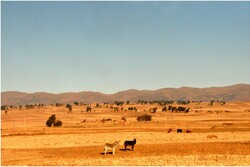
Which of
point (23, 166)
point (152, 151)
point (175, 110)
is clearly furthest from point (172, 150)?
point (175, 110)

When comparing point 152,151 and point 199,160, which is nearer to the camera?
point 199,160

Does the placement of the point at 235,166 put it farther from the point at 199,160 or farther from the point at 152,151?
the point at 152,151

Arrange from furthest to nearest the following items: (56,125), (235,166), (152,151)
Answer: (56,125), (152,151), (235,166)

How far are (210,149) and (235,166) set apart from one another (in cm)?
1103

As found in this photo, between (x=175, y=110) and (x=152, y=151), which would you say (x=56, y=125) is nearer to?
(x=152, y=151)

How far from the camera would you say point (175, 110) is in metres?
151

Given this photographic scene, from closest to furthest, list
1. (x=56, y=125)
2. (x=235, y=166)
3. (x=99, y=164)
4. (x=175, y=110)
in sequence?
(x=235, y=166), (x=99, y=164), (x=56, y=125), (x=175, y=110)

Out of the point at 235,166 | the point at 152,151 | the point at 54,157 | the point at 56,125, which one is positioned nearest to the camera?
the point at 235,166

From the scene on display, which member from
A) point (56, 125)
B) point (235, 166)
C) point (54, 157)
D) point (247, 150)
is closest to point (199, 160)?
point (235, 166)

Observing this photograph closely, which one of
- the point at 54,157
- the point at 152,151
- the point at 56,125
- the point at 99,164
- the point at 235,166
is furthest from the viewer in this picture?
the point at 56,125

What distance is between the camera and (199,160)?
2788cm

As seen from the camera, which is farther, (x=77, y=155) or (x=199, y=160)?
(x=77, y=155)

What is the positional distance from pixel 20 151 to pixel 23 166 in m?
10.2

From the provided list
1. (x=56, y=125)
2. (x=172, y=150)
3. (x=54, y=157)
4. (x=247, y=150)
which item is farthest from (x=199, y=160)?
(x=56, y=125)
